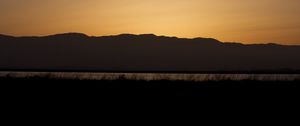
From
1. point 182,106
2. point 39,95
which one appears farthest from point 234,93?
point 39,95

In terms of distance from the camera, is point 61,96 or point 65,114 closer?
point 65,114

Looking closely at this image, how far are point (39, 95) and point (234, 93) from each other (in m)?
7.45

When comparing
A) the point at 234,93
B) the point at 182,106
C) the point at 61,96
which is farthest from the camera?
the point at 234,93

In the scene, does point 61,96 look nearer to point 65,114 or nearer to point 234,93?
point 65,114

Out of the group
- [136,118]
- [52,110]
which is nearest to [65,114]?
[52,110]

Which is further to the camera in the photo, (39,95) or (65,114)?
(39,95)

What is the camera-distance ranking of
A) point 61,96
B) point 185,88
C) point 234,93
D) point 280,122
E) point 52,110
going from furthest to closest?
1. point 185,88
2. point 234,93
3. point 61,96
4. point 52,110
5. point 280,122

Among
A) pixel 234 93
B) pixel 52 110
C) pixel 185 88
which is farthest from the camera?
pixel 185 88

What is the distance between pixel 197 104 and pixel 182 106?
A: 2.14 ft

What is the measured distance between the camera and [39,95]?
752 inches

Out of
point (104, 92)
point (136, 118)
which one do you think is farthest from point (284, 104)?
point (104, 92)

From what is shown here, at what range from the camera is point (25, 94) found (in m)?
19.3

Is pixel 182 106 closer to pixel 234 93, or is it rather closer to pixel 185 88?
pixel 234 93

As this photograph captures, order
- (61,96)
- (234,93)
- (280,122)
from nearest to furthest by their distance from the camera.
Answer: (280,122) → (61,96) → (234,93)
